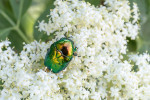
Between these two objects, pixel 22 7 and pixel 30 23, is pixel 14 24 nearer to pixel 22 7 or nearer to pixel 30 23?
pixel 22 7

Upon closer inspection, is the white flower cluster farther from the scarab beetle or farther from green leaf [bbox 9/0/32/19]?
green leaf [bbox 9/0/32/19]

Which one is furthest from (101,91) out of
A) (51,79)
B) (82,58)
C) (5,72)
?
(5,72)

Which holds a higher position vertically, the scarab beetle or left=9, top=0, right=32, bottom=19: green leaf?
left=9, top=0, right=32, bottom=19: green leaf

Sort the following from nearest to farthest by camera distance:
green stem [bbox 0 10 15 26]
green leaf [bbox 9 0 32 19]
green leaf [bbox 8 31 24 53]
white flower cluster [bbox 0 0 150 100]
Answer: white flower cluster [bbox 0 0 150 100] → green leaf [bbox 8 31 24 53] → green leaf [bbox 9 0 32 19] → green stem [bbox 0 10 15 26]

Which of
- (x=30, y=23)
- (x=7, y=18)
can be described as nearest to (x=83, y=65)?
(x=7, y=18)

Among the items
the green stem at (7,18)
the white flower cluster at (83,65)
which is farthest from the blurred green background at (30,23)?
the white flower cluster at (83,65)

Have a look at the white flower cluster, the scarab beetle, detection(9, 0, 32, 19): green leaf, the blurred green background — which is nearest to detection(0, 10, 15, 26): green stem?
the blurred green background
